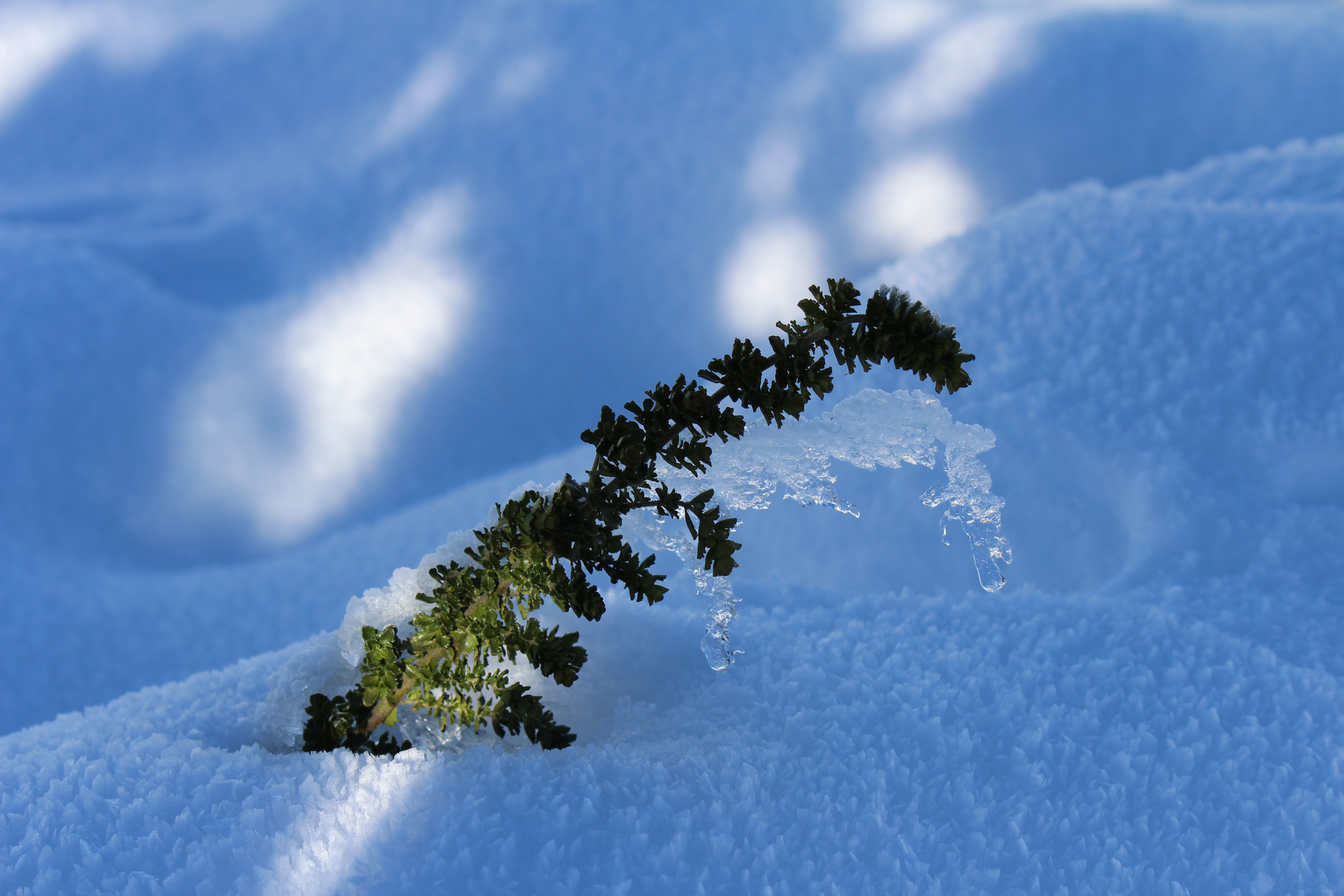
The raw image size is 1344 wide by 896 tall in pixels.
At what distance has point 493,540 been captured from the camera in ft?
1.49

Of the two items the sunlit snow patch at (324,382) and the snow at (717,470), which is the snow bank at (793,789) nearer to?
the snow at (717,470)

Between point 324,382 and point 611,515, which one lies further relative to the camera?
point 324,382

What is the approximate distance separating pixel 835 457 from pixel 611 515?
0.13 m

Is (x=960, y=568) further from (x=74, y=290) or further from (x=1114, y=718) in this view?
(x=74, y=290)

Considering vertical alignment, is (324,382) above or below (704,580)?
above

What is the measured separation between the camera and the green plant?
16.4 inches

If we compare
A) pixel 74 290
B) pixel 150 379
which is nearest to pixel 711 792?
pixel 150 379

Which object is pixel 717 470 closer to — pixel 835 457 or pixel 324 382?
pixel 835 457

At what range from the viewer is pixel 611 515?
442 millimetres

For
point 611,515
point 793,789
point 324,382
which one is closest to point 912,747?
point 793,789

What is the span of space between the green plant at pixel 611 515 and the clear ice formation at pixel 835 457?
0.02 m

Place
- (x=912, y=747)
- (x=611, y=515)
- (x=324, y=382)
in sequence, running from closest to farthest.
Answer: (x=611, y=515)
(x=912, y=747)
(x=324, y=382)

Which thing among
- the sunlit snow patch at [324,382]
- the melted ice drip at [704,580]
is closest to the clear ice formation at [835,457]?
the melted ice drip at [704,580]

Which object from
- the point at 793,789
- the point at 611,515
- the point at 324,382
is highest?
the point at 324,382
